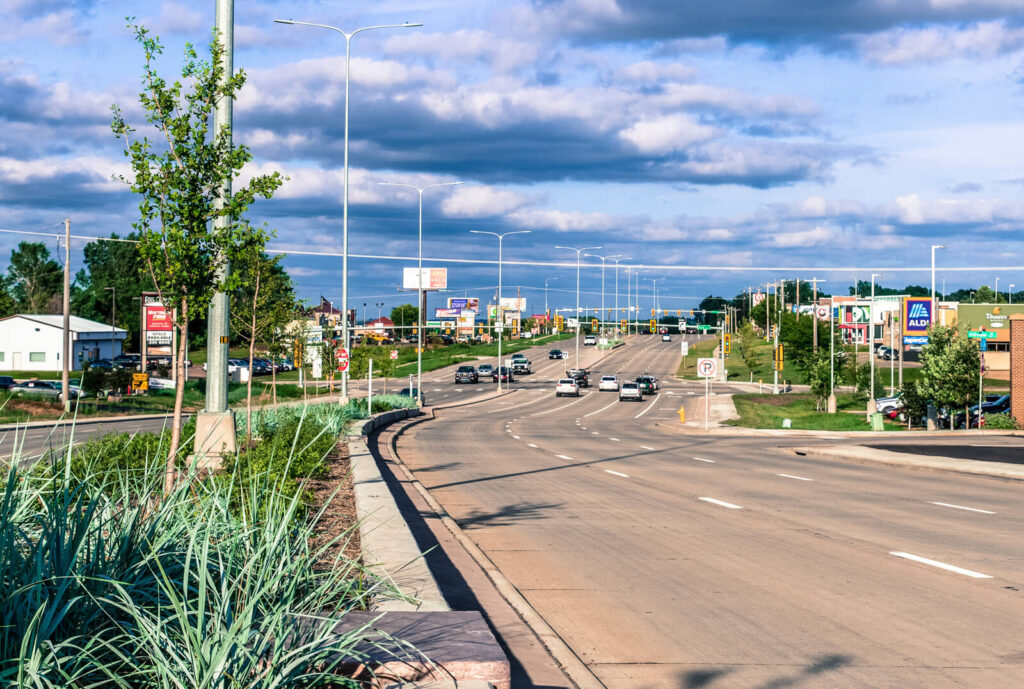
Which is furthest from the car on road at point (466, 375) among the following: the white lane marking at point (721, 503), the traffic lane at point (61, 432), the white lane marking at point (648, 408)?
the white lane marking at point (721, 503)

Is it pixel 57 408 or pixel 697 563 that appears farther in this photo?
pixel 57 408

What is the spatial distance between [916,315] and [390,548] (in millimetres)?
63283

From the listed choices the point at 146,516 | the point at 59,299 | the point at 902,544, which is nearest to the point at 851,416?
the point at 902,544

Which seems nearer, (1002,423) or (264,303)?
(264,303)

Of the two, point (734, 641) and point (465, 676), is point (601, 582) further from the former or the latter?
point (465, 676)

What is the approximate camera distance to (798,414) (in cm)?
5703

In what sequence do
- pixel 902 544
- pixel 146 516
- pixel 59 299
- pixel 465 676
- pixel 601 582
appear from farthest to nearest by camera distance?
pixel 59 299, pixel 902 544, pixel 601 582, pixel 146 516, pixel 465 676

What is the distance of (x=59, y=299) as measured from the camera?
453 ft

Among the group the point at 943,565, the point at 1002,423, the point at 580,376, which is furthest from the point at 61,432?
the point at 580,376

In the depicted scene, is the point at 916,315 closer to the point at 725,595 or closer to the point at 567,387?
the point at 567,387

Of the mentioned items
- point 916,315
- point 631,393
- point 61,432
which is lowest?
point 631,393

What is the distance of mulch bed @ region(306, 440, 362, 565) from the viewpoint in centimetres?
784

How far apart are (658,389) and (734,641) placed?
78666mm

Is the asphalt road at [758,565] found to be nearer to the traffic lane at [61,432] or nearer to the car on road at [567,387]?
the traffic lane at [61,432]
